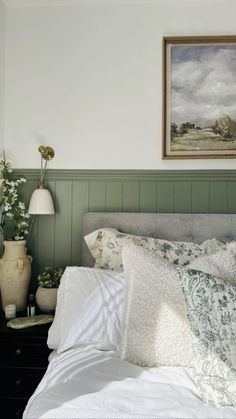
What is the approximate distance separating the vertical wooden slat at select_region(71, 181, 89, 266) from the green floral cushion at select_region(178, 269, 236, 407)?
3.60ft

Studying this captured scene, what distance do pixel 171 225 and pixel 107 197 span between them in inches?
18.4

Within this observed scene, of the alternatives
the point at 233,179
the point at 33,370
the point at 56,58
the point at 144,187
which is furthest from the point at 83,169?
the point at 33,370

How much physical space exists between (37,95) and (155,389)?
6.24 feet

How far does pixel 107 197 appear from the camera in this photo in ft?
7.40

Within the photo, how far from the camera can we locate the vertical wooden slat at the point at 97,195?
2258mm

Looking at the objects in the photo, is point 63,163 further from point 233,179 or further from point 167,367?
point 167,367

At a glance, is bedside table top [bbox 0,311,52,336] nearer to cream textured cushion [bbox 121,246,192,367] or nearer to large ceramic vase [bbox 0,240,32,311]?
large ceramic vase [bbox 0,240,32,311]

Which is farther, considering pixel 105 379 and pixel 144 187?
pixel 144 187

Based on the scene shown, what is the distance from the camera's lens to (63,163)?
2.28 m

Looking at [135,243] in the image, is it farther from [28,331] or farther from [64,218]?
[28,331]

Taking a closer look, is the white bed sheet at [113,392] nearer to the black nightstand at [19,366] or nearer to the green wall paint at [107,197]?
the black nightstand at [19,366]

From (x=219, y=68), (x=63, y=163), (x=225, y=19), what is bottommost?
(x=63, y=163)

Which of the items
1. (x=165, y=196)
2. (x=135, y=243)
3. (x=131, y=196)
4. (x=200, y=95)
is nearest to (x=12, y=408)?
(x=135, y=243)

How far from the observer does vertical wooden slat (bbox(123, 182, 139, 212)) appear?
2240mm
